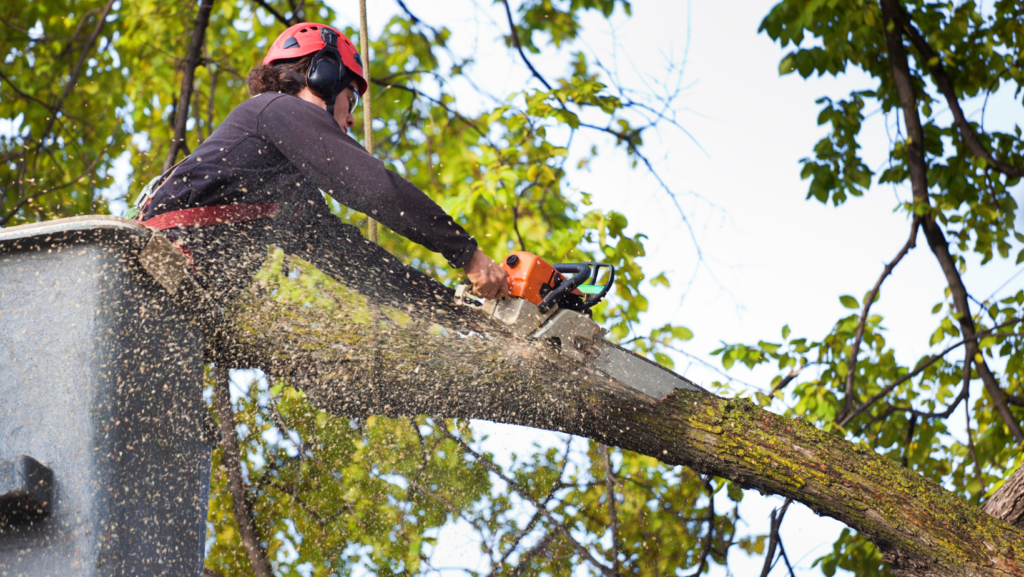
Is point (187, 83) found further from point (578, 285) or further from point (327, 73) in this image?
point (578, 285)

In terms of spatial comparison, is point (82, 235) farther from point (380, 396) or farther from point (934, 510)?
point (934, 510)

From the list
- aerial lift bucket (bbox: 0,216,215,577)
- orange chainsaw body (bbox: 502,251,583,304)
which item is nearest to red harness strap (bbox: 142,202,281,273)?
aerial lift bucket (bbox: 0,216,215,577)

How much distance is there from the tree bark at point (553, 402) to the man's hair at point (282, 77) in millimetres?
784

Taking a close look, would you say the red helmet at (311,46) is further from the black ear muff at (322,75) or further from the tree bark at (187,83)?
the tree bark at (187,83)

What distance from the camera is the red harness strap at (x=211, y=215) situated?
261 centimetres

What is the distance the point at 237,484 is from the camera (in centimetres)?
439

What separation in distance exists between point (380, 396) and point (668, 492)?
289cm

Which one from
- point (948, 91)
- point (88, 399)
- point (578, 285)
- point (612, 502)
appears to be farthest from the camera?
point (948, 91)

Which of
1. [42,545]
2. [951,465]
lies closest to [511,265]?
[42,545]

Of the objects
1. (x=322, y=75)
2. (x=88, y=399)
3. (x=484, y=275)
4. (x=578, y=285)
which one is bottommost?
(x=88, y=399)

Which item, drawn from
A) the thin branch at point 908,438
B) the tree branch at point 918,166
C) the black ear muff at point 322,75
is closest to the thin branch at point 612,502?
the thin branch at point 908,438

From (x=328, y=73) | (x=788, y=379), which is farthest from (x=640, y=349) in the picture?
(x=328, y=73)

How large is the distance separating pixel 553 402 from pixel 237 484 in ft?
8.37

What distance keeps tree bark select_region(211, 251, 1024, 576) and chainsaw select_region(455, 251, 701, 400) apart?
0.04m
